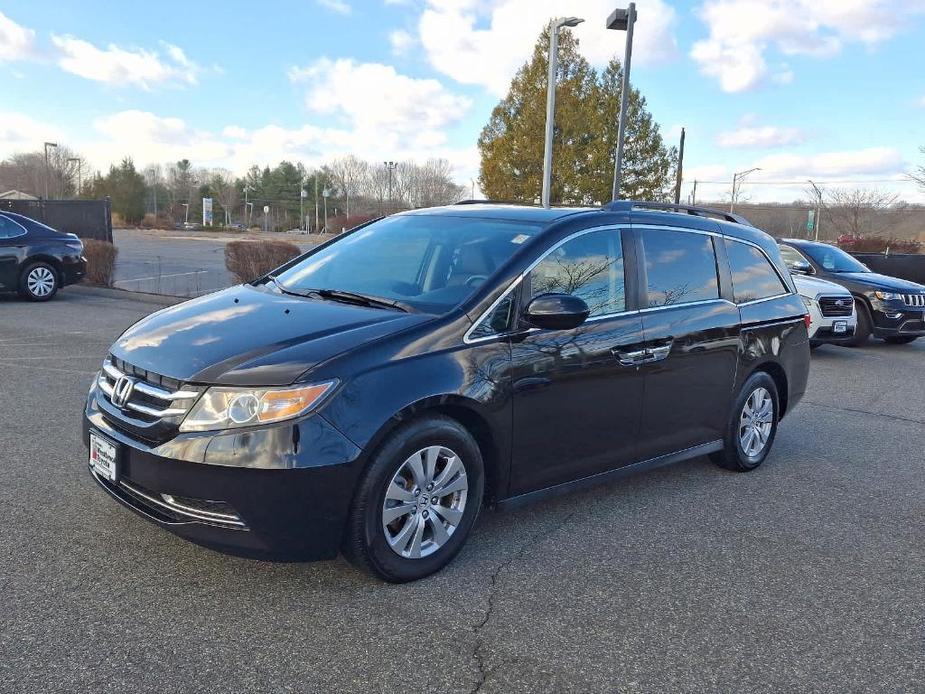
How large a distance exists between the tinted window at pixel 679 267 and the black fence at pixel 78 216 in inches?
691

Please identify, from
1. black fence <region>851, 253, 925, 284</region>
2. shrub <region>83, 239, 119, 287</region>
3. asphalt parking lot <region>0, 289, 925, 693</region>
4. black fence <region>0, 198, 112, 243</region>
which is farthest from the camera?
black fence <region>851, 253, 925, 284</region>

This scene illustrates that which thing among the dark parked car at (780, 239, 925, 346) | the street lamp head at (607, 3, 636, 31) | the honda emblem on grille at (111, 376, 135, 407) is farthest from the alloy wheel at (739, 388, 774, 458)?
the street lamp head at (607, 3, 636, 31)

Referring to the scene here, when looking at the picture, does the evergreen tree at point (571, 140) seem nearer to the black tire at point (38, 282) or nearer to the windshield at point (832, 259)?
the windshield at point (832, 259)

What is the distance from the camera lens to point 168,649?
2.92 m

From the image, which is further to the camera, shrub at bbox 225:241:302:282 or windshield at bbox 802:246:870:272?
shrub at bbox 225:241:302:282

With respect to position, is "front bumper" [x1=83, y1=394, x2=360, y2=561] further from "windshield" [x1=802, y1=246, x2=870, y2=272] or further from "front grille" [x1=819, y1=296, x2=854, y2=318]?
"windshield" [x1=802, y1=246, x2=870, y2=272]

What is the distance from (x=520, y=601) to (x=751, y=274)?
3121 millimetres

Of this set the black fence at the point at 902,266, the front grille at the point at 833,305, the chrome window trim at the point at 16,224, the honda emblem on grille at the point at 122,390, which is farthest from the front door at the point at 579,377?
the black fence at the point at 902,266

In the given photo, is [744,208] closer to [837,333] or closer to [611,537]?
[837,333]

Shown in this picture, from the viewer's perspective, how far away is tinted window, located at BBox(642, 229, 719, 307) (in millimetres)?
4648

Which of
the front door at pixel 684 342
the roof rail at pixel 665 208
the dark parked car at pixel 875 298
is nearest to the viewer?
the front door at pixel 684 342

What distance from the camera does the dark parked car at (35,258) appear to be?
1298cm

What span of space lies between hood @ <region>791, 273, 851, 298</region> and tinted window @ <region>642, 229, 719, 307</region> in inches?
255

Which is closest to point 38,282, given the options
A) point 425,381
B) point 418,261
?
point 418,261
